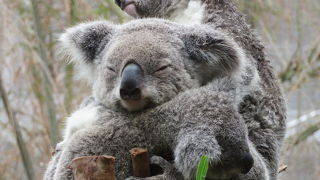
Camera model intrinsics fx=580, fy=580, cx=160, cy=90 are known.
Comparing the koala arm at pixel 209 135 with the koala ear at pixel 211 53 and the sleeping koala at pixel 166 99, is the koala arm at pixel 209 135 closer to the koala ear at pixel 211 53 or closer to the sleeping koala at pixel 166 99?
the sleeping koala at pixel 166 99

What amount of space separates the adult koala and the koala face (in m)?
0.35

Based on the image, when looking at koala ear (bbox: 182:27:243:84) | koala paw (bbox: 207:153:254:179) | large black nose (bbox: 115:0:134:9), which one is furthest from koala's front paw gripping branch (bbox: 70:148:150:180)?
large black nose (bbox: 115:0:134:9)

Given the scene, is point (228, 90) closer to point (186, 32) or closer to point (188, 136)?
point (188, 136)

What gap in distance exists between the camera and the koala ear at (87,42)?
2.74m

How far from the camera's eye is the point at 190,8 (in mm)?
3469

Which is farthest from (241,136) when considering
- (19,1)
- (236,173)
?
(19,1)

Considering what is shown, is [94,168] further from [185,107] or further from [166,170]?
[185,107]

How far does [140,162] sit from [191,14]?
154cm

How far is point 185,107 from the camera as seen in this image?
2135mm

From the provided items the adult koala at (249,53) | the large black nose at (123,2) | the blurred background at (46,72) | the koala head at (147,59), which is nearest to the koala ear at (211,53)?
the koala head at (147,59)

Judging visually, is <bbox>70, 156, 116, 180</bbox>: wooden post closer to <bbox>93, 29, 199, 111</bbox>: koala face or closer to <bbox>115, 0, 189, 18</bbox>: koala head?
<bbox>93, 29, 199, 111</bbox>: koala face

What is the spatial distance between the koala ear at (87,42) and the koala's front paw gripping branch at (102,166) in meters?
0.79

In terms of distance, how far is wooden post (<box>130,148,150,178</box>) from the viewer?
2.06m

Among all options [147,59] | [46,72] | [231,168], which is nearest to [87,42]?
[147,59]
